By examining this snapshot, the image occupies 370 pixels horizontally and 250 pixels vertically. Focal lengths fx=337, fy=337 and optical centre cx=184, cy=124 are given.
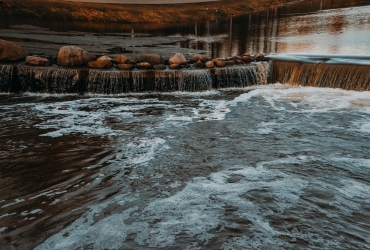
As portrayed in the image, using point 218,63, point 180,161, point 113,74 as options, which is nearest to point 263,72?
point 218,63

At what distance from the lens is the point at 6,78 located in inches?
527

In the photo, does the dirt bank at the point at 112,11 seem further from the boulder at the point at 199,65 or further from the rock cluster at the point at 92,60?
the boulder at the point at 199,65

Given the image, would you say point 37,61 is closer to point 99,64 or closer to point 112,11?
point 99,64

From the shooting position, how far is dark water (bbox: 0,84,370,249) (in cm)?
454

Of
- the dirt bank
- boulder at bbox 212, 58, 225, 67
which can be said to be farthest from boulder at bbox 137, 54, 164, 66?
the dirt bank

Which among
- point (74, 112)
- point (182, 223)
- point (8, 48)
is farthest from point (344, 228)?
point (8, 48)

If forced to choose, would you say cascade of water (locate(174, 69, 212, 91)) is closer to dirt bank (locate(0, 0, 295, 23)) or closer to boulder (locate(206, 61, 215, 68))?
boulder (locate(206, 61, 215, 68))

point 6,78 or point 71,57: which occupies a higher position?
point 71,57

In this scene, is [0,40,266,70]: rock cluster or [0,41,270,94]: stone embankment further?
[0,40,266,70]: rock cluster

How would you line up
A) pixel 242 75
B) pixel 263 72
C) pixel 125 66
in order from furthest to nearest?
pixel 263 72 < pixel 242 75 < pixel 125 66

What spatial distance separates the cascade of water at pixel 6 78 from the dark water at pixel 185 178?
2.92 m

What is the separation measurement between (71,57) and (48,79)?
5.04 ft

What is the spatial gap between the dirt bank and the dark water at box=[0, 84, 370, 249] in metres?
33.0

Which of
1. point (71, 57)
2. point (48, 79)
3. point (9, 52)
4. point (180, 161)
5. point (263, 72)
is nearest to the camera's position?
point (180, 161)
